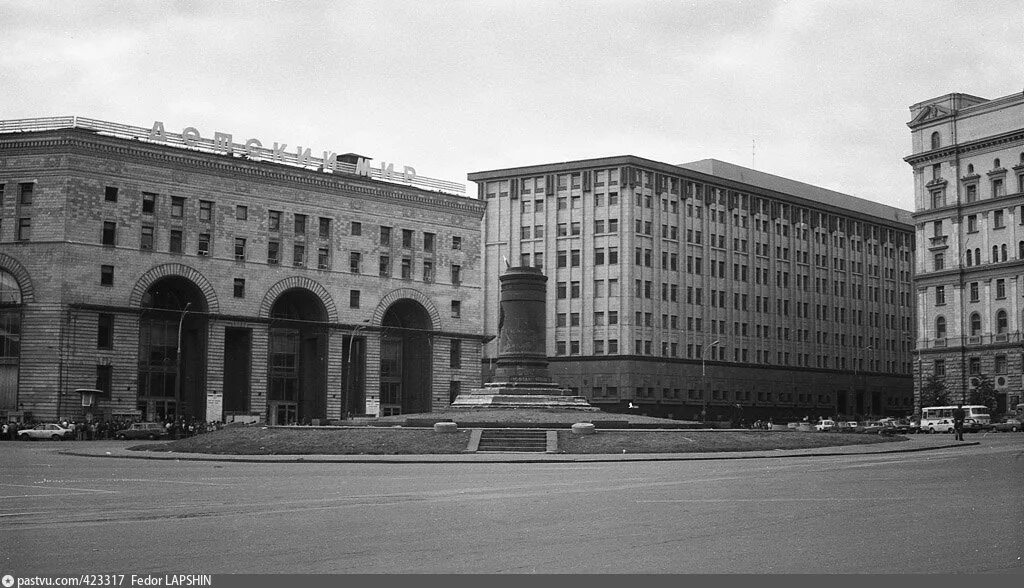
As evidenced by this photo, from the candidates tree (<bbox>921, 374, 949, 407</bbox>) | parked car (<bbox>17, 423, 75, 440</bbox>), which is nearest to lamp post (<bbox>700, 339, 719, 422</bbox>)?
tree (<bbox>921, 374, 949, 407</bbox>)

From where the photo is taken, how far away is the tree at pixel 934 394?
112 meters

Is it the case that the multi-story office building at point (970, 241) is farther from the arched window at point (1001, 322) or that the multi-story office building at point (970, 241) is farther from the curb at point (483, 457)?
the curb at point (483, 457)

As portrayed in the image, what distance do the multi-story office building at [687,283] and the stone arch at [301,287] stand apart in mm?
28508

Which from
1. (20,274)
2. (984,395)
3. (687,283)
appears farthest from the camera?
(687,283)

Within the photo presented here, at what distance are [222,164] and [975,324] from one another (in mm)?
75274

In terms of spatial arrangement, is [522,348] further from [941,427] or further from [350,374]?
[941,427]

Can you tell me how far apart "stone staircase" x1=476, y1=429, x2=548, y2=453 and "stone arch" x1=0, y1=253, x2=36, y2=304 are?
4854 centimetres

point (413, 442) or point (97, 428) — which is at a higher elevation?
point (413, 442)

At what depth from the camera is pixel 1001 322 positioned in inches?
4466

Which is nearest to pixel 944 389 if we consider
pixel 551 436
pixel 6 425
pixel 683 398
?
pixel 683 398

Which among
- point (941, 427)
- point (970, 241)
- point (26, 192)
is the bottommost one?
point (941, 427)

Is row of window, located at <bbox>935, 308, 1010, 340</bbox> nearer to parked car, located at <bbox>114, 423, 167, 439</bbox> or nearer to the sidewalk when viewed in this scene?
the sidewalk

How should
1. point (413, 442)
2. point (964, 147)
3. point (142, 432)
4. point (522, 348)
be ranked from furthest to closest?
point (964, 147) < point (142, 432) < point (522, 348) < point (413, 442)

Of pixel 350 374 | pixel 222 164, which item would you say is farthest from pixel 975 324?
pixel 222 164
